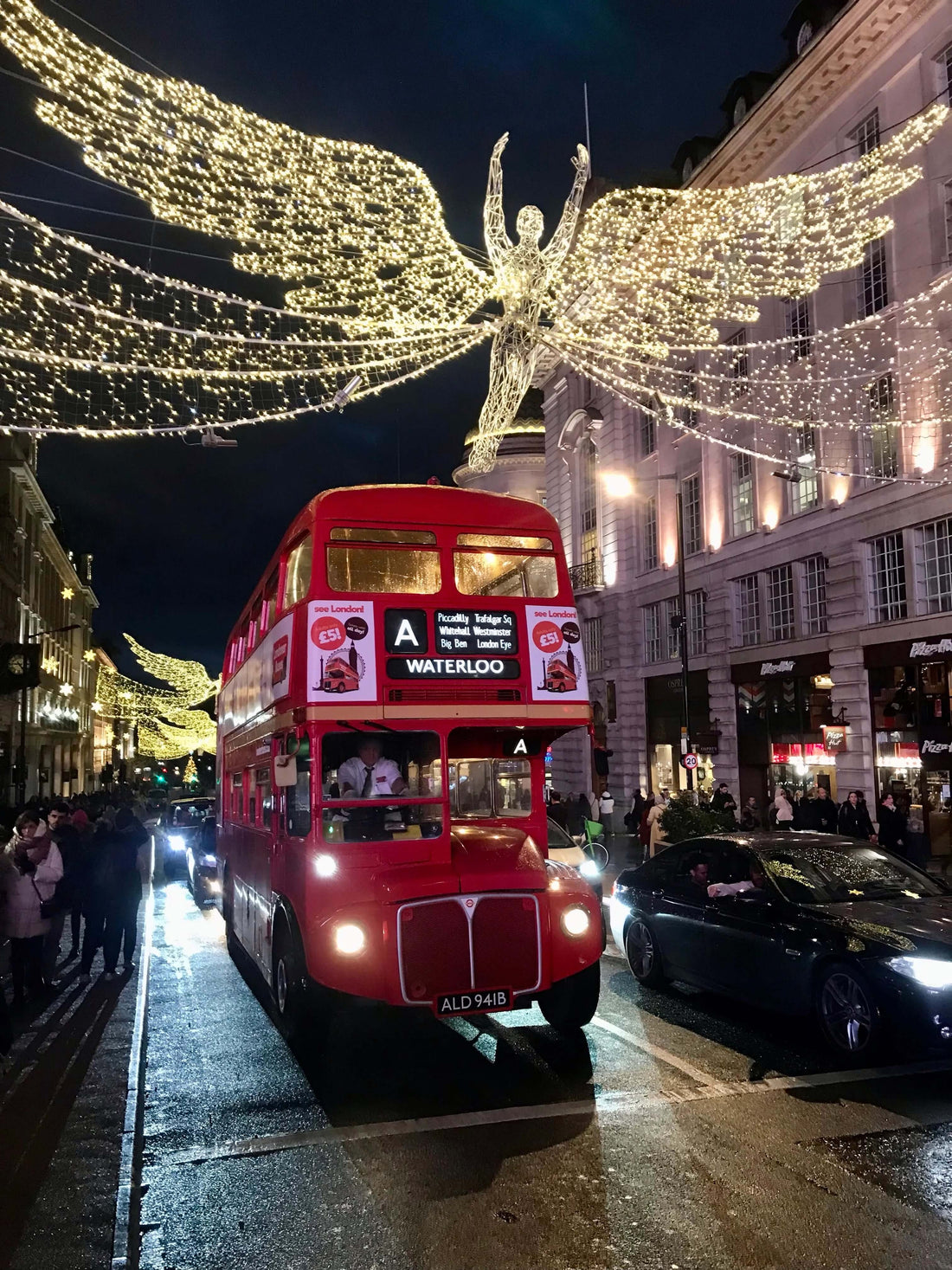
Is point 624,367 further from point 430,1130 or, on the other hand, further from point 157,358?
point 430,1130

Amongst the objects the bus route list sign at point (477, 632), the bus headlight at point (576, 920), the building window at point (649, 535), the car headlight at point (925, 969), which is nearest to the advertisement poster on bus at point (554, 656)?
the bus route list sign at point (477, 632)

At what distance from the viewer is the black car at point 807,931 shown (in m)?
6.74

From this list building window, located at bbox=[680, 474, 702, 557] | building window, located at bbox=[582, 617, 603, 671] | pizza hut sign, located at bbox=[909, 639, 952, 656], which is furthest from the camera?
building window, located at bbox=[582, 617, 603, 671]

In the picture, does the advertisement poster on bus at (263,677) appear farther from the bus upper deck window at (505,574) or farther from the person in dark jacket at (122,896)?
the person in dark jacket at (122,896)

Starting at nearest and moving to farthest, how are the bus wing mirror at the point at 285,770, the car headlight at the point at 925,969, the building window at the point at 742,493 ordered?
the car headlight at the point at 925,969 → the bus wing mirror at the point at 285,770 → the building window at the point at 742,493

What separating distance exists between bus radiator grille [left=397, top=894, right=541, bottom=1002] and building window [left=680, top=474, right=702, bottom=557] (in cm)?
2466

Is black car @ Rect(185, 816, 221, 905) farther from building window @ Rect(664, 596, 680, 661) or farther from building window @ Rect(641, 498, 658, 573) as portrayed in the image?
building window @ Rect(641, 498, 658, 573)

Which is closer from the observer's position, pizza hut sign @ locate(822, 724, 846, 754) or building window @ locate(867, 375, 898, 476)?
building window @ locate(867, 375, 898, 476)

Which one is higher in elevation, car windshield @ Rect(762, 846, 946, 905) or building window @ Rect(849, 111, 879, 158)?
building window @ Rect(849, 111, 879, 158)

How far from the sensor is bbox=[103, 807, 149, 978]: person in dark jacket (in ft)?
37.1

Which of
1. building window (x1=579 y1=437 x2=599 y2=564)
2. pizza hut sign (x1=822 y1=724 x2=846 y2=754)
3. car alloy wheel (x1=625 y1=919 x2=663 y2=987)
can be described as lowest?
car alloy wheel (x1=625 y1=919 x2=663 y2=987)

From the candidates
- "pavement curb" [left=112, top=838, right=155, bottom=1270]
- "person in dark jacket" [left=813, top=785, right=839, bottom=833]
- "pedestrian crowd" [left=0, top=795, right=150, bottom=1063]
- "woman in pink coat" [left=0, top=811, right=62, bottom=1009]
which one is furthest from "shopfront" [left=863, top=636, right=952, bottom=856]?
"woman in pink coat" [left=0, top=811, right=62, bottom=1009]

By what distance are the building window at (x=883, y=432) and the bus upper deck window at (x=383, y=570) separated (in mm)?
16270

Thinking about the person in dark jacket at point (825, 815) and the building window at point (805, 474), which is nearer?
the person in dark jacket at point (825, 815)
